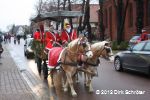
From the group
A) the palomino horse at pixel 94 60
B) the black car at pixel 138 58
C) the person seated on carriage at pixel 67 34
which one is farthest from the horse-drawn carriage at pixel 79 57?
the black car at pixel 138 58

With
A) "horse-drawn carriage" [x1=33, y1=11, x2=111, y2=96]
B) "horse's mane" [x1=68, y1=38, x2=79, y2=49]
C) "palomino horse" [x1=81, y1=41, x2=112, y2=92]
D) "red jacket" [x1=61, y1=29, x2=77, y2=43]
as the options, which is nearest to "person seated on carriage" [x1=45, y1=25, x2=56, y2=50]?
"red jacket" [x1=61, y1=29, x2=77, y2=43]

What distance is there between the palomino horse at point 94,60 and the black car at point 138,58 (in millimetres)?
2998

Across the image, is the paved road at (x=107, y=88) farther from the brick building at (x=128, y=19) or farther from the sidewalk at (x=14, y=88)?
the brick building at (x=128, y=19)

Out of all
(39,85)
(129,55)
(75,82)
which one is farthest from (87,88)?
(129,55)

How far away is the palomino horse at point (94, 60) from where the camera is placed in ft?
41.6

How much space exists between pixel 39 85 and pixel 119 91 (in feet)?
10.6

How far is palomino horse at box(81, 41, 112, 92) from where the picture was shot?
12680 millimetres

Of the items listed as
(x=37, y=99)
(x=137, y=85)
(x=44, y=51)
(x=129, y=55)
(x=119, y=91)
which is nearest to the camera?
(x=37, y=99)

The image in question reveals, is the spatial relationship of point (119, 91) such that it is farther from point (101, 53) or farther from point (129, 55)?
point (129, 55)

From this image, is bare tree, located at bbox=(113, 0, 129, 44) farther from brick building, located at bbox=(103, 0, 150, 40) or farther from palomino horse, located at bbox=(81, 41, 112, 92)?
palomino horse, located at bbox=(81, 41, 112, 92)

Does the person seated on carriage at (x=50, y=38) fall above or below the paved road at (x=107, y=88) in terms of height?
above

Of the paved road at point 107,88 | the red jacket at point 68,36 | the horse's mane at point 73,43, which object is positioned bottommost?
the paved road at point 107,88

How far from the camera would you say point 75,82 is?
14.4 meters

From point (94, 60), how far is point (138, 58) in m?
4.02
